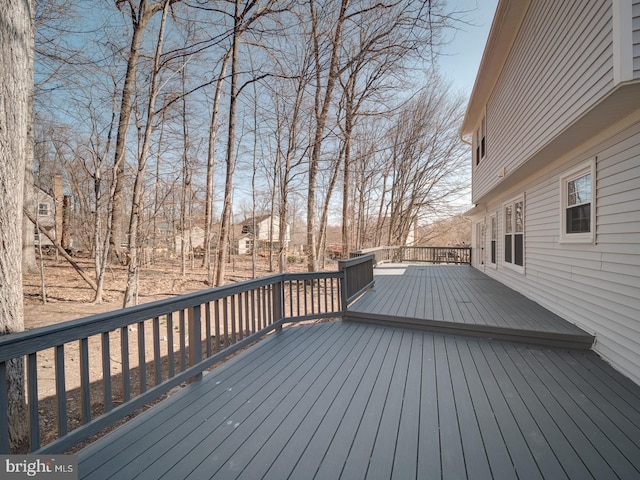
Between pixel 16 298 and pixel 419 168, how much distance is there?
1740cm

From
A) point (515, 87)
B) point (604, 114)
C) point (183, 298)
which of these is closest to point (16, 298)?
point (183, 298)

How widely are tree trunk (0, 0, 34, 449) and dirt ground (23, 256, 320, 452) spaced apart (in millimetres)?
1198

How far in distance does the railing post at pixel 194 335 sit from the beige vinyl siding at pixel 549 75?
3794mm

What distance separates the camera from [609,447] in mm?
1706

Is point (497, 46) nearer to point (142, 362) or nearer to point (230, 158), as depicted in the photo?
point (230, 158)

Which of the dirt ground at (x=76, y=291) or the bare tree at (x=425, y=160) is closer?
the dirt ground at (x=76, y=291)

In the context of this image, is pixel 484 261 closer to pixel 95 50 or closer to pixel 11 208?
pixel 11 208

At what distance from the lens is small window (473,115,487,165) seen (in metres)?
7.60

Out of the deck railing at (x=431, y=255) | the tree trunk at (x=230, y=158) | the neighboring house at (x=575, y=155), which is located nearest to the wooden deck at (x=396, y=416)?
the neighboring house at (x=575, y=155)

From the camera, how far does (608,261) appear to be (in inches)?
118

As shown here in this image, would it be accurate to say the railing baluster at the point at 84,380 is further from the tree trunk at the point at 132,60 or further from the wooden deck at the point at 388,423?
the tree trunk at the point at 132,60

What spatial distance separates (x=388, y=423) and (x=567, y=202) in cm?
398

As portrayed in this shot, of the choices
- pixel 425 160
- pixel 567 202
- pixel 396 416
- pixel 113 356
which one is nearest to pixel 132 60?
pixel 113 356

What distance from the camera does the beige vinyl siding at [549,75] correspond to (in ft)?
8.32
